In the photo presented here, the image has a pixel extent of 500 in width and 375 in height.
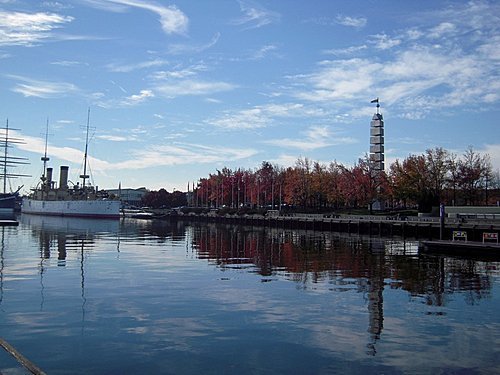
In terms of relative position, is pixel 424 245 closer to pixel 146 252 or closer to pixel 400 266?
pixel 400 266

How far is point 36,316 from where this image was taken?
19.3 metres

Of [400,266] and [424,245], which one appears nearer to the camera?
[400,266]

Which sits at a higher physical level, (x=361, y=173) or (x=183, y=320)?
(x=361, y=173)

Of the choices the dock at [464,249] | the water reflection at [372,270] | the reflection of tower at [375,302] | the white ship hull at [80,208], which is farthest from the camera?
the white ship hull at [80,208]

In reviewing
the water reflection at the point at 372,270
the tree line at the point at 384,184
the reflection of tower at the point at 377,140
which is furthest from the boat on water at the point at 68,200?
the water reflection at the point at 372,270

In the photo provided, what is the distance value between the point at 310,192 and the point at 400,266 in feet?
283

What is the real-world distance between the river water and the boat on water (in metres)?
115

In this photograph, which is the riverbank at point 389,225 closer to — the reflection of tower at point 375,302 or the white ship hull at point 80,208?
the reflection of tower at point 375,302

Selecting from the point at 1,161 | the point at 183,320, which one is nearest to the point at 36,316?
the point at 183,320

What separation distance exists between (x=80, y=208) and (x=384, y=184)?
92.7 metres

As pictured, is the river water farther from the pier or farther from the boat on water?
the boat on water

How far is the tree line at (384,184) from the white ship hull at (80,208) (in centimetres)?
3962

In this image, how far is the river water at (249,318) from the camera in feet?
47.0

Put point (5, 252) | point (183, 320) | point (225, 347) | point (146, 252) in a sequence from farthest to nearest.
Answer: point (146, 252), point (5, 252), point (183, 320), point (225, 347)
